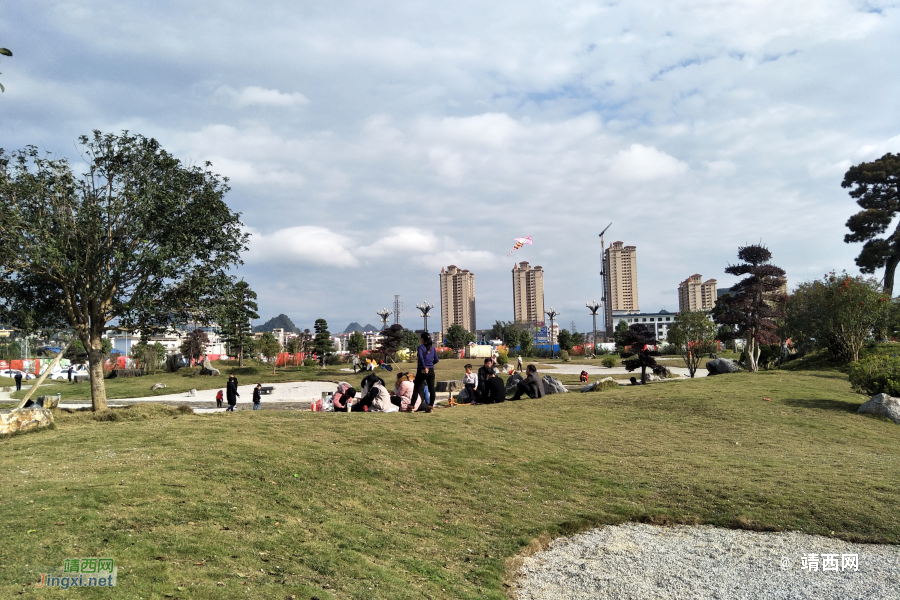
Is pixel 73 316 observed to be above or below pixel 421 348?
above

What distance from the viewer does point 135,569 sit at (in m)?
4.03

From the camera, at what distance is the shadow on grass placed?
14.3 m

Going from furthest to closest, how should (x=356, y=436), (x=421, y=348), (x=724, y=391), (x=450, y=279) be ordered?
(x=450, y=279) → (x=724, y=391) → (x=421, y=348) → (x=356, y=436)

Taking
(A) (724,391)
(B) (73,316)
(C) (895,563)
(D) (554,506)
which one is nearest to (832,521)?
(C) (895,563)

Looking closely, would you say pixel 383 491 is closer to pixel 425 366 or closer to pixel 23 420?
pixel 425 366

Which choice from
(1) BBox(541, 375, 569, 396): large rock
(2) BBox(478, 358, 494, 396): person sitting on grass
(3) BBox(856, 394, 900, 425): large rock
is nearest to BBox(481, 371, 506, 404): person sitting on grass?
(2) BBox(478, 358, 494, 396): person sitting on grass

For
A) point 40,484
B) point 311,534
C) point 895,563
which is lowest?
point 895,563

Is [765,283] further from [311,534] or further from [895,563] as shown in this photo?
[311,534]

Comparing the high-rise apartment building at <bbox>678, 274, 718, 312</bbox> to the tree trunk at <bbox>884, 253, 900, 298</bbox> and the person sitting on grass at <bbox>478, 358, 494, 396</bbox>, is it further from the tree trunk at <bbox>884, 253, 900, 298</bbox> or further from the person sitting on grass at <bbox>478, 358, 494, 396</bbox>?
the person sitting on grass at <bbox>478, 358, 494, 396</bbox>

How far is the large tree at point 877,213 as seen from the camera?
35625 mm

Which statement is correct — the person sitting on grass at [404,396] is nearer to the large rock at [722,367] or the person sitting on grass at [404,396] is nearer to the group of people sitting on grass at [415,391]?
the group of people sitting on grass at [415,391]

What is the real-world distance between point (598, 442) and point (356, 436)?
472cm

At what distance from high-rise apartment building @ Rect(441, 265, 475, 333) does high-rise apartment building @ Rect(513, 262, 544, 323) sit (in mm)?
13105

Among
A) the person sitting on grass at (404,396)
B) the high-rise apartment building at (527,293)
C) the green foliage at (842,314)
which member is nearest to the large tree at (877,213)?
the green foliage at (842,314)
